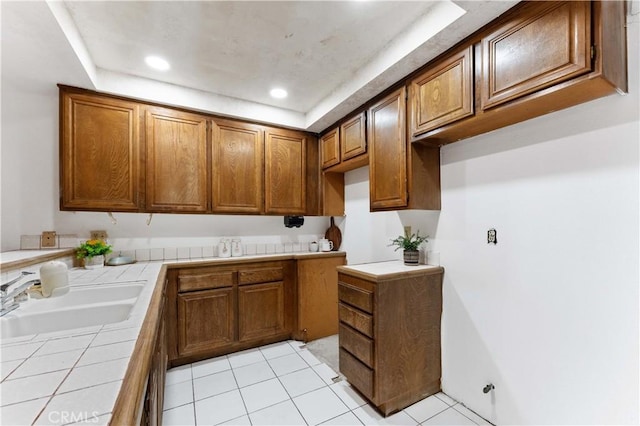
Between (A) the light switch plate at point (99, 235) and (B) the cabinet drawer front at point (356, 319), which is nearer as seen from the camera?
(B) the cabinet drawer front at point (356, 319)

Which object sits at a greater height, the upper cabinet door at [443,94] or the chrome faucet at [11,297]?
the upper cabinet door at [443,94]

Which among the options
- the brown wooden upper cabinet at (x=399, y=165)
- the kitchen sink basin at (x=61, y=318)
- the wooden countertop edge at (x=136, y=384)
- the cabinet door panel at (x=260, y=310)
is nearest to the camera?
the wooden countertop edge at (x=136, y=384)

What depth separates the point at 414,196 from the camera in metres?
1.96

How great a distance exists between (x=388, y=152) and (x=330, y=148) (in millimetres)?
963

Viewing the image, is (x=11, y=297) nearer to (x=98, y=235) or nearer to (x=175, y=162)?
(x=98, y=235)

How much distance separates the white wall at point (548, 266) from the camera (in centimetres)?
123

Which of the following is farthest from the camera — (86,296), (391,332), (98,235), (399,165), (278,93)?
(278,93)

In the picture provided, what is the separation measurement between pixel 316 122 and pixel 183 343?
2.42 meters

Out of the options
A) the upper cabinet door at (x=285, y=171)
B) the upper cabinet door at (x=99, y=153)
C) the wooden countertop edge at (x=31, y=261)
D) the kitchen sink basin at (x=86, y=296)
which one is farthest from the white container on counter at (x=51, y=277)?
the upper cabinet door at (x=285, y=171)

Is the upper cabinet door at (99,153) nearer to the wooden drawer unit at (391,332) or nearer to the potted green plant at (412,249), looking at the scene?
the wooden drawer unit at (391,332)

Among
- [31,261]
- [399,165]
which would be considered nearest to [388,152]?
[399,165]

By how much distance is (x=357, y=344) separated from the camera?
1932mm

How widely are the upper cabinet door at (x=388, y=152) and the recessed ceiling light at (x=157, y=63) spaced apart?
5.43 feet

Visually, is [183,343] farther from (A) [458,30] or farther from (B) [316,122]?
(A) [458,30]
